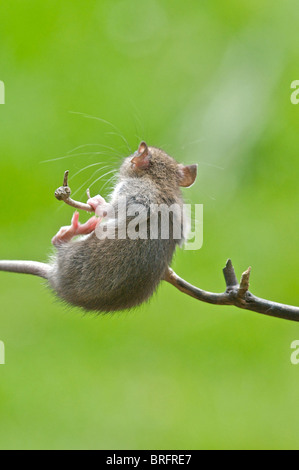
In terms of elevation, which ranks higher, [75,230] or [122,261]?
[75,230]

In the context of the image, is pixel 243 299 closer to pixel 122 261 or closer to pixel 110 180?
pixel 122 261

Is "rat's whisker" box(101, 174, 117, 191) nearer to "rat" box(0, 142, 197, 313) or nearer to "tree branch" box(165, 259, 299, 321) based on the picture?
"rat" box(0, 142, 197, 313)

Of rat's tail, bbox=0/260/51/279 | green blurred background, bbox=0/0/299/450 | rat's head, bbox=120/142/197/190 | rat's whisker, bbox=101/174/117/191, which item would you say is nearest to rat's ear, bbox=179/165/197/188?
rat's head, bbox=120/142/197/190

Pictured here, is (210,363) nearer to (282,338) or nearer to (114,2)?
(282,338)

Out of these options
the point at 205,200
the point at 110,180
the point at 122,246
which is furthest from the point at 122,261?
the point at 205,200

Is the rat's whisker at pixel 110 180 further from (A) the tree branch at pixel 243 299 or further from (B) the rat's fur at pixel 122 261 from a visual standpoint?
(A) the tree branch at pixel 243 299

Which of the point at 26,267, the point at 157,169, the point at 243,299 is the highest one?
the point at 157,169
